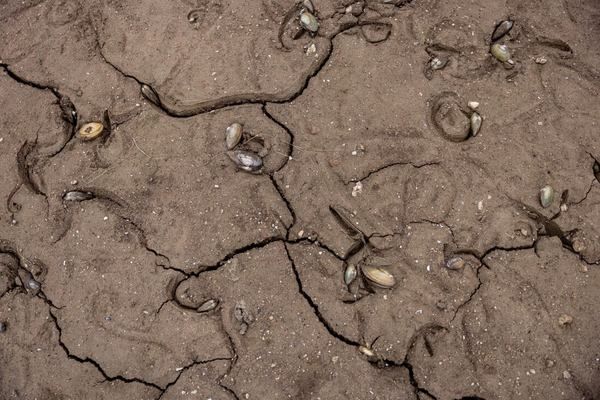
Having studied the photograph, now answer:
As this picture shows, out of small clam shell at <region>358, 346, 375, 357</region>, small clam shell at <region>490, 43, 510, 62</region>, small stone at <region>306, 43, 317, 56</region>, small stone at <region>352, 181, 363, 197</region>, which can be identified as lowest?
small clam shell at <region>358, 346, 375, 357</region>

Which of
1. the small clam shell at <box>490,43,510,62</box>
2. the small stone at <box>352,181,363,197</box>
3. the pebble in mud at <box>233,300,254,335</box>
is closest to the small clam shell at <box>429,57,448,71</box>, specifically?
the small clam shell at <box>490,43,510,62</box>

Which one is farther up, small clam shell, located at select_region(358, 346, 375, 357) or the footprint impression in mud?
the footprint impression in mud

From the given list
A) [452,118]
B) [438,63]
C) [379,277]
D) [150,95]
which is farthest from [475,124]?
[150,95]

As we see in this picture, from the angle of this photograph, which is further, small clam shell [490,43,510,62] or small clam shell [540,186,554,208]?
small clam shell [490,43,510,62]

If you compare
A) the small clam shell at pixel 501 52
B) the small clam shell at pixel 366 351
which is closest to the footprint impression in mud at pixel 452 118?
the small clam shell at pixel 501 52

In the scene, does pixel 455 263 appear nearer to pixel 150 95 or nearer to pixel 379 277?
pixel 379 277

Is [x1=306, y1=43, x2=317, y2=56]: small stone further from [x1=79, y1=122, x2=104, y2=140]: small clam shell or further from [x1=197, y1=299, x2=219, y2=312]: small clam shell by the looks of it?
[x1=197, y1=299, x2=219, y2=312]: small clam shell
